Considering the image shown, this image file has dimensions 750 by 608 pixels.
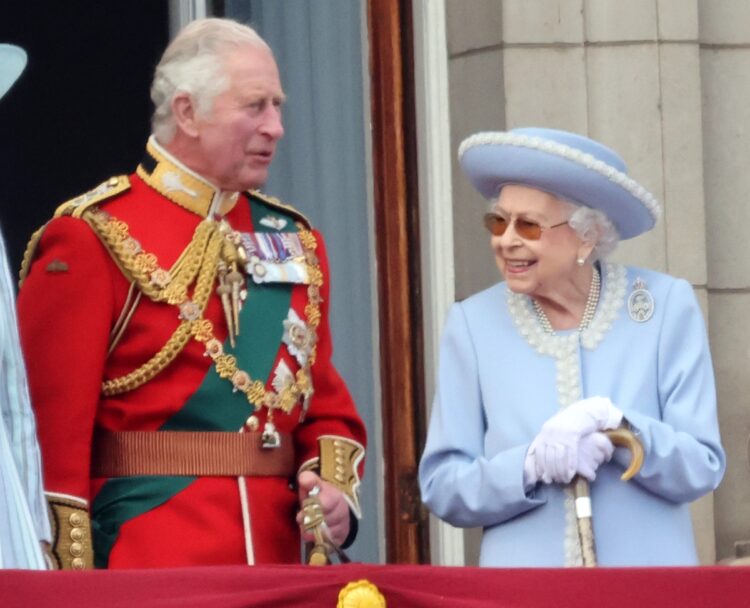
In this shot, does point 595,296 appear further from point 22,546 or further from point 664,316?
point 22,546

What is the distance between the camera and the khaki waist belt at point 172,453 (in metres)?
5.77

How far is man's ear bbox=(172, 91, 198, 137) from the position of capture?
591 centimetres

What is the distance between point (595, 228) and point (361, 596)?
130cm

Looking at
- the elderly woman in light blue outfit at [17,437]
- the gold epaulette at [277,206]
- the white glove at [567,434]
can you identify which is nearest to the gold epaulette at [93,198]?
the gold epaulette at [277,206]

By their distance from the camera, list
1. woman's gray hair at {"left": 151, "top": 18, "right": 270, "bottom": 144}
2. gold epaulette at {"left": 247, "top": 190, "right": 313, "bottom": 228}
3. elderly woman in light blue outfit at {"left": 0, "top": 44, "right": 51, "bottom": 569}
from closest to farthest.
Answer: elderly woman in light blue outfit at {"left": 0, "top": 44, "right": 51, "bottom": 569} < woman's gray hair at {"left": 151, "top": 18, "right": 270, "bottom": 144} < gold epaulette at {"left": 247, "top": 190, "right": 313, "bottom": 228}

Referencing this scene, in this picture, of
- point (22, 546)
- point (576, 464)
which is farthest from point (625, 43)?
point (22, 546)

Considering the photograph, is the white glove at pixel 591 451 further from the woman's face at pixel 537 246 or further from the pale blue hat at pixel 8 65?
the pale blue hat at pixel 8 65

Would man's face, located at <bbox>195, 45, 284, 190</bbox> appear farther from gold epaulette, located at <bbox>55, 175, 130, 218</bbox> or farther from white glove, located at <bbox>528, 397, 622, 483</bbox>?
white glove, located at <bbox>528, 397, 622, 483</bbox>

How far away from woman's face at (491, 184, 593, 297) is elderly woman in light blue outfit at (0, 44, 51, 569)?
1.15 meters

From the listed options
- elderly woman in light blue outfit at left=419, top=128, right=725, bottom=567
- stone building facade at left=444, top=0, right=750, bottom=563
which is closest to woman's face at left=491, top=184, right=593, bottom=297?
elderly woman in light blue outfit at left=419, top=128, right=725, bottom=567

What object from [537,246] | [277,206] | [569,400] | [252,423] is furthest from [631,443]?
[277,206]

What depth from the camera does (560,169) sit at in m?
5.80

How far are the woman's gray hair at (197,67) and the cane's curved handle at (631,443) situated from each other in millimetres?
1151

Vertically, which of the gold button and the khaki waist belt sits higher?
the gold button
